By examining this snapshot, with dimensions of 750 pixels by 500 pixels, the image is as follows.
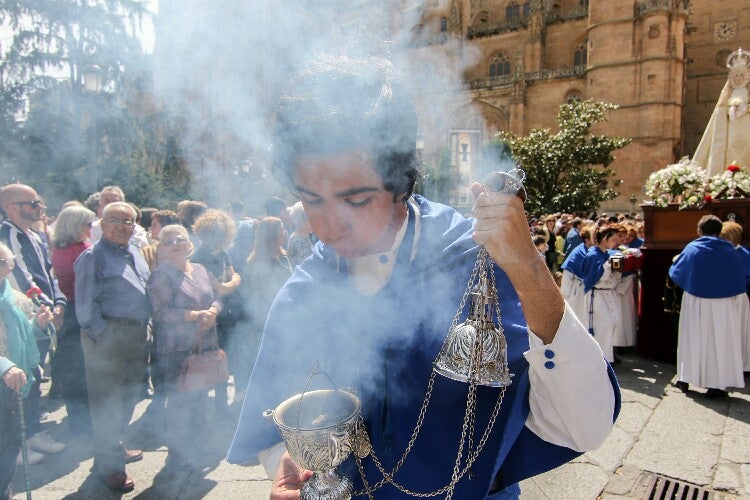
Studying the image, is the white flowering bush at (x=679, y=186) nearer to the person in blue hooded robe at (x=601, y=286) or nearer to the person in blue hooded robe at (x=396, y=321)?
the person in blue hooded robe at (x=601, y=286)

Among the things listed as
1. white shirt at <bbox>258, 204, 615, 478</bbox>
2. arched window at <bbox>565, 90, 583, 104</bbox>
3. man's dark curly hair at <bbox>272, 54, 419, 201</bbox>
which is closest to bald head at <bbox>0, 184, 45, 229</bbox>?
man's dark curly hair at <bbox>272, 54, 419, 201</bbox>

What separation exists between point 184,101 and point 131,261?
1395mm

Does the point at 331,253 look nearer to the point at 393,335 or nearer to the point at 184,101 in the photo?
the point at 393,335

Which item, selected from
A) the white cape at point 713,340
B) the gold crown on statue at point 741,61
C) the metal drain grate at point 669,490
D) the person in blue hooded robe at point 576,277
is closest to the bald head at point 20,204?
the metal drain grate at point 669,490

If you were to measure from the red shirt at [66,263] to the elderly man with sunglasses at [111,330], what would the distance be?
1.09 metres

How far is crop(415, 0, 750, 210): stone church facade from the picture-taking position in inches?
1085

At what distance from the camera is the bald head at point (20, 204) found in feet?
13.6

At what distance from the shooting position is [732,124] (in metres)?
7.96

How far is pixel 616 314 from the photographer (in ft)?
21.3

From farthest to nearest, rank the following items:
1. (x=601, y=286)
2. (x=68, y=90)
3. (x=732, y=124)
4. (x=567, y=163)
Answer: (x=567, y=163) < (x=732, y=124) < (x=601, y=286) < (x=68, y=90)

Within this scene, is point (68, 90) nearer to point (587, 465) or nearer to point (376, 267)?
point (376, 267)

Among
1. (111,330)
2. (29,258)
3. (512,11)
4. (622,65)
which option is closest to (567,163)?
(622,65)

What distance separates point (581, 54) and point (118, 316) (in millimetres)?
36655

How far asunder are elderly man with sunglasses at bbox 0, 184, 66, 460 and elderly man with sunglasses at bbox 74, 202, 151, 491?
3.17ft
